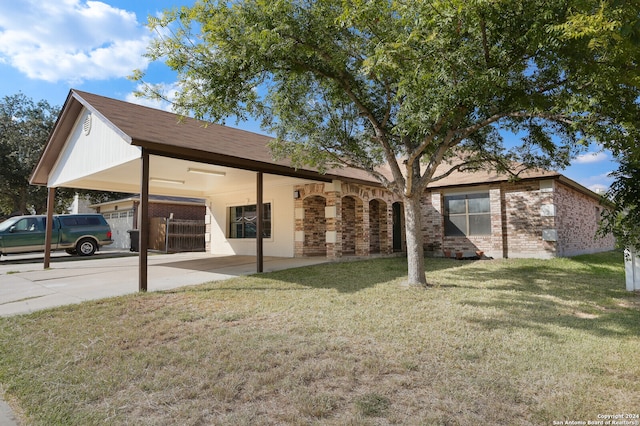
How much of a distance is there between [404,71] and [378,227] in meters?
10.5

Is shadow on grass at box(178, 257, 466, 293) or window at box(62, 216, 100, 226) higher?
window at box(62, 216, 100, 226)

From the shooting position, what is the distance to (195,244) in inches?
796

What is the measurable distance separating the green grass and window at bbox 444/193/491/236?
6.86 m

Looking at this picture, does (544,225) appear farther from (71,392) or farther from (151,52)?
(71,392)

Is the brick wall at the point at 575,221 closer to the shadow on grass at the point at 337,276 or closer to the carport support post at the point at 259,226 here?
the shadow on grass at the point at 337,276

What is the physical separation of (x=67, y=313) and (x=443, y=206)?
13.0 m

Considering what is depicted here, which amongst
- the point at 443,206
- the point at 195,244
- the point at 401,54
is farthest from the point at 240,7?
the point at 195,244

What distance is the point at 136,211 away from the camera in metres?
20.8

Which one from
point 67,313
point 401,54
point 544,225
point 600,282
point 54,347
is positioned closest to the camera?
point 54,347

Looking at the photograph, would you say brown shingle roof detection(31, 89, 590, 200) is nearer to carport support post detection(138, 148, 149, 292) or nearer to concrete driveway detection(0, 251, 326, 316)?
carport support post detection(138, 148, 149, 292)

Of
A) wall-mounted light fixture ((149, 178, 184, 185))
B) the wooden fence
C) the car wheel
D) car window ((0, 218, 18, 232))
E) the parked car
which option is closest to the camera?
wall-mounted light fixture ((149, 178, 184, 185))

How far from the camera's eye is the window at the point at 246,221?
14.4 metres

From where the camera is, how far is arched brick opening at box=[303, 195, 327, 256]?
524 inches

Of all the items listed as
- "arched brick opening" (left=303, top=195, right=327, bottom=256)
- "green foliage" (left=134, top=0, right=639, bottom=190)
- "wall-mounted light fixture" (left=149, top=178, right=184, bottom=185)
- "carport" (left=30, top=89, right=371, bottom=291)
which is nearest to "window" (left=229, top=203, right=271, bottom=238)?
"carport" (left=30, top=89, right=371, bottom=291)
